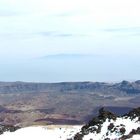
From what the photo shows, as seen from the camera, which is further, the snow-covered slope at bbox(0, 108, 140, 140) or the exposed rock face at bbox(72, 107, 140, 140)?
the snow-covered slope at bbox(0, 108, 140, 140)

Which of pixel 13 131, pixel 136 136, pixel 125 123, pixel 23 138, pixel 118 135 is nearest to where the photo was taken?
pixel 136 136

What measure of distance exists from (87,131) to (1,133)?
3862 cm

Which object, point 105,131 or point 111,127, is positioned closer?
point 111,127

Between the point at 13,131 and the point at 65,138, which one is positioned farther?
the point at 13,131

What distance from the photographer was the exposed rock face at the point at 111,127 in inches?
3971

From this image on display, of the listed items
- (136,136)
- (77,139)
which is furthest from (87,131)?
(136,136)

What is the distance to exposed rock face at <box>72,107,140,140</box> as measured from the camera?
101m

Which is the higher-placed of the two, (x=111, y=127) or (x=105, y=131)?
(x=111, y=127)

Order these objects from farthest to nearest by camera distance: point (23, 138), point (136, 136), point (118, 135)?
1. point (23, 138)
2. point (118, 135)
3. point (136, 136)

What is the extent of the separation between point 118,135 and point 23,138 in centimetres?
4020

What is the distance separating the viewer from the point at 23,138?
132250mm

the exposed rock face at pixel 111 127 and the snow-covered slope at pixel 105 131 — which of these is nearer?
the exposed rock face at pixel 111 127

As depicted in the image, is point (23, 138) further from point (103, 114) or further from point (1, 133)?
point (103, 114)

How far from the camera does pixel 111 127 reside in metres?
108
